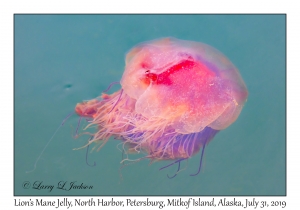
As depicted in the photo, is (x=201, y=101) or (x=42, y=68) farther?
(x=42, y=68)

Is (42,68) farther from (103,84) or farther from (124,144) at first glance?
(124,144)

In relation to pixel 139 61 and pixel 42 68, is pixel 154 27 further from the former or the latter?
pixel 42 68

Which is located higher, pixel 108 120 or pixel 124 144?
pixel 108 120

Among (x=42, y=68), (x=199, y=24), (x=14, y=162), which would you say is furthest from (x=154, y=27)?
(x=14, y=162)
